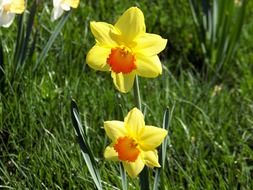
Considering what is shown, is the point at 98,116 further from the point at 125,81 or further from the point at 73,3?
the point at 125,81

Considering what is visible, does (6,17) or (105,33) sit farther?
(6,17)

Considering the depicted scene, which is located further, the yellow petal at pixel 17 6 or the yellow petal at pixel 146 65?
the yellow petal at pixel 17 6

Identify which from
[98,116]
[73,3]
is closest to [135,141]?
[73,3]

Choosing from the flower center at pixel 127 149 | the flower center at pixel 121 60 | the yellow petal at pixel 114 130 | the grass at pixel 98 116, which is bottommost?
the grass at pixel 98 116

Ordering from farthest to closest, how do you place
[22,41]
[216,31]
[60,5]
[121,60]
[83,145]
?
[216,31] → [22,41] → [60,5] → [83,145] → [121,60]

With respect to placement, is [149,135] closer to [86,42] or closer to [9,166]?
[9,166]

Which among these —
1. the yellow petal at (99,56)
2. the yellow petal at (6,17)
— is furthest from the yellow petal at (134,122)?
the yellow petal at (6,17)

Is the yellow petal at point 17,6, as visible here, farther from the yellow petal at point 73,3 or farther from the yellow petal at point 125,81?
the yellow petal at point 125,81
